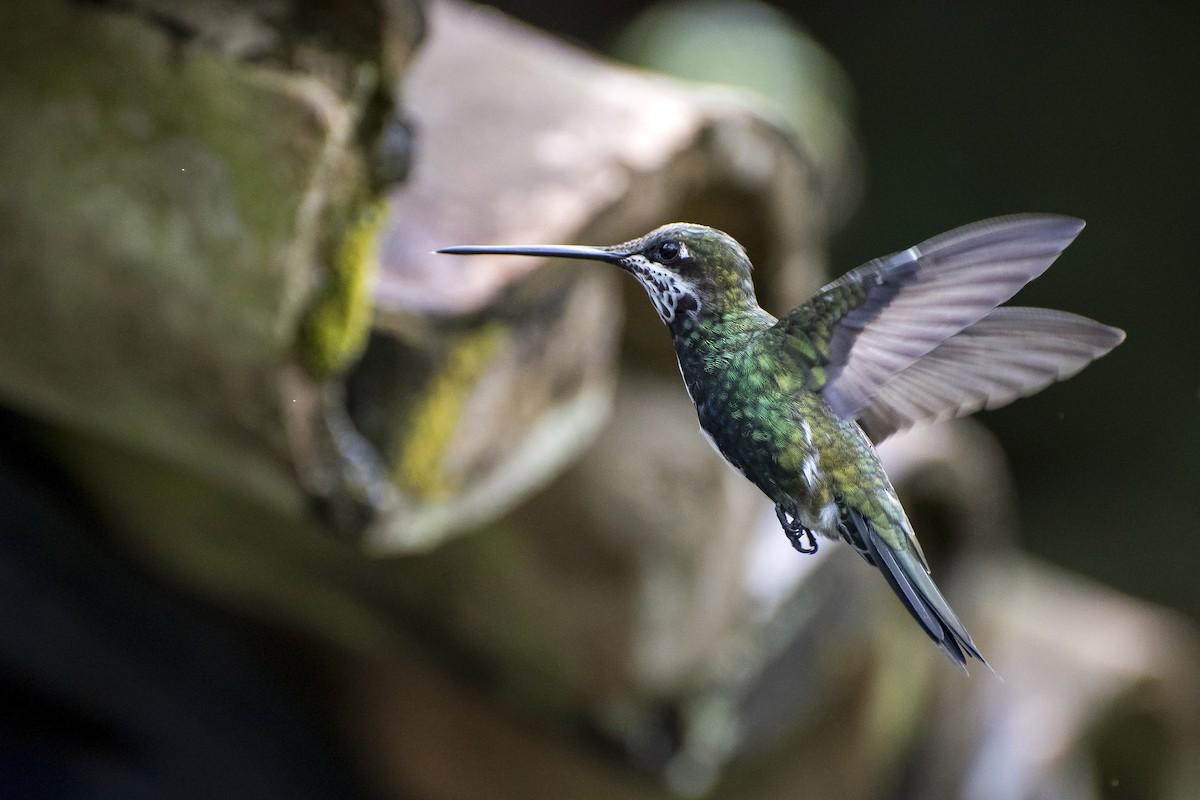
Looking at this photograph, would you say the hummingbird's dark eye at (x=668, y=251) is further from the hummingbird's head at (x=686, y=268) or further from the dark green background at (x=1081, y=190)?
the dark green background at (x=1081, y=190)

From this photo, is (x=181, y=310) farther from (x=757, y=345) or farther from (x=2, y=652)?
(x=2, y=652)

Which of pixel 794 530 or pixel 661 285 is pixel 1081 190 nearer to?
pixel 794 530

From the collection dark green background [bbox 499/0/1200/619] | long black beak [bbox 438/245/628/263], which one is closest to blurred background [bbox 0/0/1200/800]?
long black beak [bbox 438/245/628/263]

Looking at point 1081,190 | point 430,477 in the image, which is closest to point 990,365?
point 430,477

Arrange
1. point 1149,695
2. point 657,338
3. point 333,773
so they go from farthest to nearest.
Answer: point 1149,695
point 333,773
point 657,338

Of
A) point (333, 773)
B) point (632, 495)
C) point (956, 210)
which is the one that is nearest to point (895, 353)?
point (632, 495)

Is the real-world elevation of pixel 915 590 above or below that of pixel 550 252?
below

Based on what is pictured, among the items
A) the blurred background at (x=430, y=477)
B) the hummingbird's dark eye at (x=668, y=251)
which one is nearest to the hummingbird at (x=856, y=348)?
the hummingbird's dark eye at (x=668, y=251)
